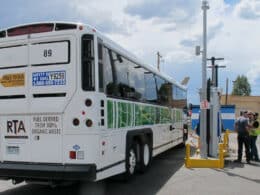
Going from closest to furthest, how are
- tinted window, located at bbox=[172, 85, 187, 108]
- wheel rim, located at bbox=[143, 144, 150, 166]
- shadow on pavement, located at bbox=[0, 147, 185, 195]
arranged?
shadow on pavement, located at bbox=[0, 147, 185, 195], wheel rim, located at bbox=[143, 144, 150, 166], tinted window, located at bbox=[172, 85, 187, 108]

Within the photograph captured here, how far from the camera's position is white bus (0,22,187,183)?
7184 mm

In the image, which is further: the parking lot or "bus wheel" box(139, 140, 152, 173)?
"bus wheel" box(139, 140, 152, 173)

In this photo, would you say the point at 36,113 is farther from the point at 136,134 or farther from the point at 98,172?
the point at 136,134

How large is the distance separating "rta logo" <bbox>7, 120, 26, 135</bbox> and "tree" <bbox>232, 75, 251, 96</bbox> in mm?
100884

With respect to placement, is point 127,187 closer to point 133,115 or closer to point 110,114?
point 133,115

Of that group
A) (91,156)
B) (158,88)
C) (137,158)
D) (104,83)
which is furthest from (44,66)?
(158,88)

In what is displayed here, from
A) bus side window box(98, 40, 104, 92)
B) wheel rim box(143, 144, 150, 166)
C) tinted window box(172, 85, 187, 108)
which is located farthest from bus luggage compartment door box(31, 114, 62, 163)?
tinted window box(172, 85, 187, 108)

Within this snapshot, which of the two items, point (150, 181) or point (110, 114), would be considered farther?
point (150, 181)

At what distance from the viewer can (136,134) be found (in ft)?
31.7

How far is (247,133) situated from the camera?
1320cm

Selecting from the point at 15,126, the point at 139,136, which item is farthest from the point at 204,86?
the point at 15,126

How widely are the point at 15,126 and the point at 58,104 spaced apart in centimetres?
106

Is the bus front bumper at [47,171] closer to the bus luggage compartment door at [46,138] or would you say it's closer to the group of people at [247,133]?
the bus luggage compartment door at [46,138]

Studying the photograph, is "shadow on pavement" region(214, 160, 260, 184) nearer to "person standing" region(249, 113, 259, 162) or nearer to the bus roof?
"person standing" region(249, 113, 259, 162)
